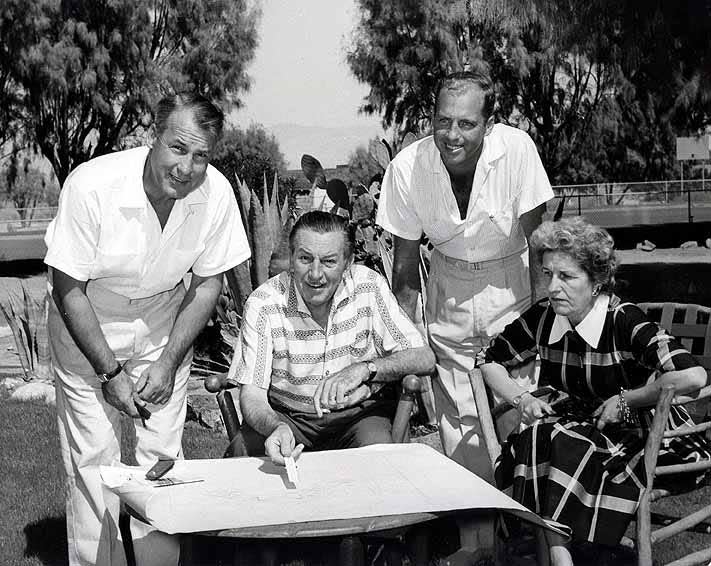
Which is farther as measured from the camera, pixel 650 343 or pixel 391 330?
pixel 391 330

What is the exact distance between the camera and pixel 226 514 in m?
2.12

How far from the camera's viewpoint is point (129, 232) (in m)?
2.93

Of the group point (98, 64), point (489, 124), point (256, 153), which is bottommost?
point (489, 124)

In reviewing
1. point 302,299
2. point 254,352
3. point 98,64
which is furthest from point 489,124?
point 98,64

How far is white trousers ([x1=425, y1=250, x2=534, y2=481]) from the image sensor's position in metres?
Result: 3.39

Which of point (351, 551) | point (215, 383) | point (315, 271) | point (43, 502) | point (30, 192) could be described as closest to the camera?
→ point (351, 551)

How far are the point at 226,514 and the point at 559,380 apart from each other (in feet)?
4.33

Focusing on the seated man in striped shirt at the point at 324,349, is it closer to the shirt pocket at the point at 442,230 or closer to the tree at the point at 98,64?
the shirt pocket at the point at 442,230

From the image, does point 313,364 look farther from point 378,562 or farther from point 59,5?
point 59,5

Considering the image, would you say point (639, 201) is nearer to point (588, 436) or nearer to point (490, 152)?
point (490, 152)

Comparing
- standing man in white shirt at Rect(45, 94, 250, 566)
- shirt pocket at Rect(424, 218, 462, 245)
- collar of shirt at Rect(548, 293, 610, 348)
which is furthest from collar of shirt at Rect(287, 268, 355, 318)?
collar of shirt at Rect(548, 293, 610, 348)

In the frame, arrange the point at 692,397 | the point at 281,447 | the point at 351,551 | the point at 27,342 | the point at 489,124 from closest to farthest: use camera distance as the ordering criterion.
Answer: the point at 351,551
the point at 281,447
the point at 692,397
the point at 489,124
the point at 27,342

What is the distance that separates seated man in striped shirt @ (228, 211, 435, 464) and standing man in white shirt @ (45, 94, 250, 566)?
234 millimetres

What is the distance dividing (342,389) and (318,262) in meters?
0.39
